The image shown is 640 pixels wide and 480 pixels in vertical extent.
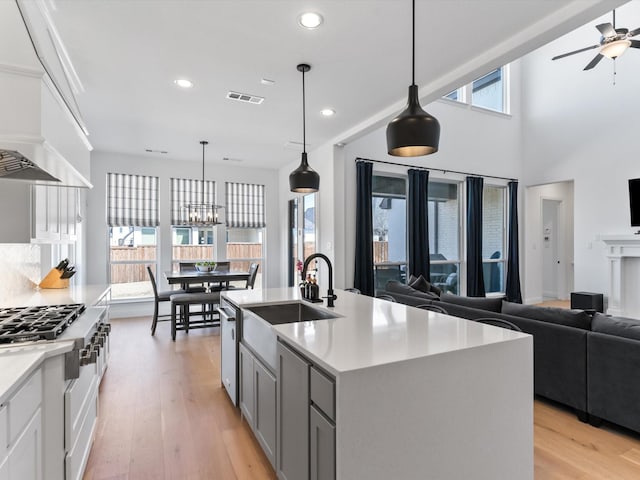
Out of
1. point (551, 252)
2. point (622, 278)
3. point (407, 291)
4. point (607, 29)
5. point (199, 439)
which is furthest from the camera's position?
point (551, 252)

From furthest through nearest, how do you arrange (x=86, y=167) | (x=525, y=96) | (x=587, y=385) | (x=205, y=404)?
(x=525, y=96), (x=205, y=404), (x=587, y=385), (x=86, y=167)

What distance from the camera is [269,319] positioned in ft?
9.37

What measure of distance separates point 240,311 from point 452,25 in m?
2.68

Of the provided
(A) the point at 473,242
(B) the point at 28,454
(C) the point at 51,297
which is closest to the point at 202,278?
(C) the point at 51,297

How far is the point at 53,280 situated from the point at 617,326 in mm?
4900

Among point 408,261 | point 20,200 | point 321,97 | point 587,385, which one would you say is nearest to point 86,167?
point 20,200

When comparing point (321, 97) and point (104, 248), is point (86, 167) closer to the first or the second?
point (321, 97)

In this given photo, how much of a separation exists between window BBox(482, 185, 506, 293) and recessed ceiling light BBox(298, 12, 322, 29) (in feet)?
19.5

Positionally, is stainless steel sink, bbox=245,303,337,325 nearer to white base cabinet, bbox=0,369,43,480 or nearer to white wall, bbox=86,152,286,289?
white base cabinet, bbox=0,369,43,480

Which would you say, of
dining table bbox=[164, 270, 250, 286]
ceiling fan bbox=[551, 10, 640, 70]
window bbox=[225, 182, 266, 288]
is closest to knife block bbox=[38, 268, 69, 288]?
dining table bbox=[164, 270, 250, 286]

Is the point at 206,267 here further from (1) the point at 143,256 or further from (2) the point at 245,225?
(2) the point at 245,225

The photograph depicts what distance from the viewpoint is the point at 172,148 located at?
242 inches

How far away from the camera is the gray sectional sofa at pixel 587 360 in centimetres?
241

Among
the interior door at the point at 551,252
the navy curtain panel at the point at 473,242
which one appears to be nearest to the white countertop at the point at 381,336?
the navy curtain panel at the point at 473,242
